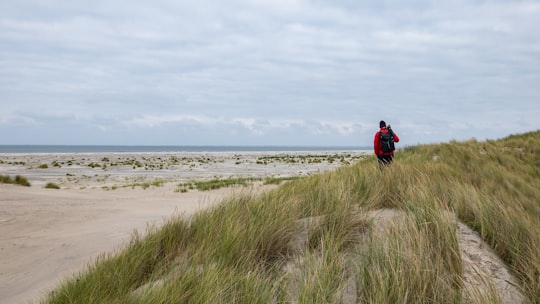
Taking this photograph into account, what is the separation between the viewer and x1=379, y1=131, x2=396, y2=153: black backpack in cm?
1003

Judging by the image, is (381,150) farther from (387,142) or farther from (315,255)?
(315,255)

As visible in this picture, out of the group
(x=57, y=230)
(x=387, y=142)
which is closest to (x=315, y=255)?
(x=57, y=230)

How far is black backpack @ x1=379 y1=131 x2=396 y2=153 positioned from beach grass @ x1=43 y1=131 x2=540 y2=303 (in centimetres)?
444

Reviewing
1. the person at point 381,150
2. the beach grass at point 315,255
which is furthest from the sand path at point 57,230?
the person at point 381,150

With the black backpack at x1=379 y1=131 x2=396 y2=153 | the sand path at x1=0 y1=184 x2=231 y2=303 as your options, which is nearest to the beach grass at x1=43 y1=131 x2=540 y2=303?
the sand path at x1=0 y1=184 x2=231 y2=303

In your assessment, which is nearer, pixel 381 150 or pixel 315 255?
pixel 315 255

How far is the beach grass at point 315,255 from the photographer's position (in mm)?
2953

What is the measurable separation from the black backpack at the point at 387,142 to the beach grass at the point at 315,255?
14.6 feet

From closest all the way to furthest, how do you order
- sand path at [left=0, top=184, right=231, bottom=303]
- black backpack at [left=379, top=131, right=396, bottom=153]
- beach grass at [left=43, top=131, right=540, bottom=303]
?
beach grass at [left=43, top=131, right=540, bottom=303] < sand path at [left=0, top=184, right=231, bottom=303] < black backpack at [left=379, top=131, right=396, bottom=153]

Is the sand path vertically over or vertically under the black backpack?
under

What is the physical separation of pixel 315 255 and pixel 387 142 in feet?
23.5

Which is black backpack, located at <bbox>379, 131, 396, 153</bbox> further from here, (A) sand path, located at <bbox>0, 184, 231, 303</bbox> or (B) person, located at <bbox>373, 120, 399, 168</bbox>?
(A) sand path, located at <bbox>0, 184, 231, 303</bbox>

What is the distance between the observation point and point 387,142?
10023 millimetres

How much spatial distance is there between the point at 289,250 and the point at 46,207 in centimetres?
886
